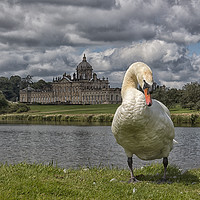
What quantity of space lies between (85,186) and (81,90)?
17365 centimetres

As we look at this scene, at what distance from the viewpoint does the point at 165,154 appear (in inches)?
300

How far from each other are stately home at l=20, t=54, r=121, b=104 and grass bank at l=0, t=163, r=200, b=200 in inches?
6163

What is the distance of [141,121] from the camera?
21.5 feet

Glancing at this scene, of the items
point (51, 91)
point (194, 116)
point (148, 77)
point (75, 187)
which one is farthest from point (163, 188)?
point (51, 91)

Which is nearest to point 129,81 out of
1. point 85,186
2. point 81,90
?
point 85,186

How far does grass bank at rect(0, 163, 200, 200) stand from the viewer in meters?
5.67

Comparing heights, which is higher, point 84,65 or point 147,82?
point 84,65

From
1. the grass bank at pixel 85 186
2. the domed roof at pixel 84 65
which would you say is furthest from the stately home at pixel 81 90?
the grass bank at pixel 85 186

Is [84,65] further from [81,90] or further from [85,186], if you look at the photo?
[85,186]

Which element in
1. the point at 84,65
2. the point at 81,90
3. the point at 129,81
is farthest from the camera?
the point at 84,65

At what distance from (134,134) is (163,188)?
1270mm

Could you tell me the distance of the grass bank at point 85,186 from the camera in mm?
5668

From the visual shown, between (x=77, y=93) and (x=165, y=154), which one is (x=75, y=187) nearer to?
(x=165, y=154)

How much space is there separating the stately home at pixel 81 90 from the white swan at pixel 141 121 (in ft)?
515
